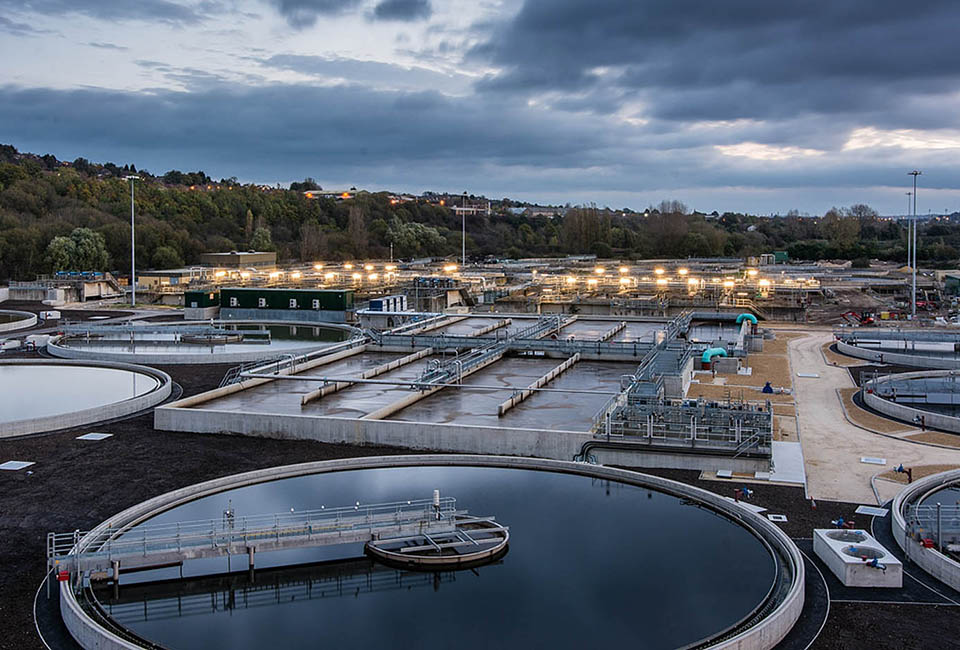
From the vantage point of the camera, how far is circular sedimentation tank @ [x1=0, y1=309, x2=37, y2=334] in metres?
49.2

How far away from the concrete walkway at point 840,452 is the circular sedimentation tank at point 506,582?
436 centimetres

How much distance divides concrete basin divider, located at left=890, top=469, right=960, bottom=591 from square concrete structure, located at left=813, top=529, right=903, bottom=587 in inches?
23.6

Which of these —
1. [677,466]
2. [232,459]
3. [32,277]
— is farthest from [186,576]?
[32,277]

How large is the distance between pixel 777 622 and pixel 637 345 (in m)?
23.1

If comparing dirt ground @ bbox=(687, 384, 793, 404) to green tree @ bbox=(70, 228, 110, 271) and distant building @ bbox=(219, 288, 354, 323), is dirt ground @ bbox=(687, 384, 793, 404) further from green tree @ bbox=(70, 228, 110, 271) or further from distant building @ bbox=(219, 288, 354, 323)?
green tree @ bbox=(70, 228, 110, 271)

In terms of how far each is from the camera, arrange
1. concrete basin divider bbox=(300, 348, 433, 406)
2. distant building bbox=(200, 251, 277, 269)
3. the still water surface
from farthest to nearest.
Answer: distant building bbox=(200, 251, 277, 269) < concrete basin divider bbox=(300, 348, 433, 406) < the still water surface

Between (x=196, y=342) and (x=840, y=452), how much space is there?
29624mm

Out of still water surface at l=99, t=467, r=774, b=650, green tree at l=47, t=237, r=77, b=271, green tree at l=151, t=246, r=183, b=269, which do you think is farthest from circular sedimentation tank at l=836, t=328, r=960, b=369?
green tree at l=47, t=237, r=77, b=271

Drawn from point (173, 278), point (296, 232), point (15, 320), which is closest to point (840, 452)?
point (15, 320)

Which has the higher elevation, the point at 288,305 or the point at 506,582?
the point at 288,305

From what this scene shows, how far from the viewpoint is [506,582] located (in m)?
14.5

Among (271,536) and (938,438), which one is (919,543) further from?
(271,536)

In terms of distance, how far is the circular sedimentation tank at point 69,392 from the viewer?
82.3 feet

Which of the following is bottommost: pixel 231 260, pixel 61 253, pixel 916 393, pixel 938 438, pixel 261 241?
pixel 938 438
